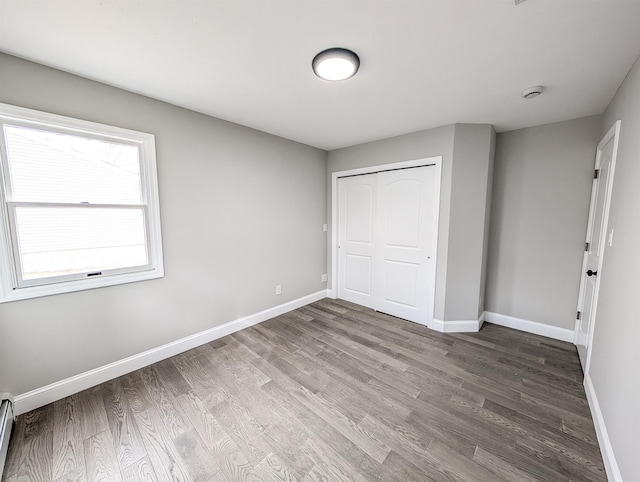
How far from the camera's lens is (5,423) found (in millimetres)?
1462

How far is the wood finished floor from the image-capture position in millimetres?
1362

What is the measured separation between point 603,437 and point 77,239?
12.4 ft

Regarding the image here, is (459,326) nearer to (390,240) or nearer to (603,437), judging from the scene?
(390,240)

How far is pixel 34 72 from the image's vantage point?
65.9 inches

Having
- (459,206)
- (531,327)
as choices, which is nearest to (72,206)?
(459,206)

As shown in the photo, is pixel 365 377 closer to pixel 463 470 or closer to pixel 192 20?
pixel 463 470

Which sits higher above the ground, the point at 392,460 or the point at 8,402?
the point at 8,402

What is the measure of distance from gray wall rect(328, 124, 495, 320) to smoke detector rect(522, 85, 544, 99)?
0.66 metres

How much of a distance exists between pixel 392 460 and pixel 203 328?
2.12 meters

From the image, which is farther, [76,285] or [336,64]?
[76,285]

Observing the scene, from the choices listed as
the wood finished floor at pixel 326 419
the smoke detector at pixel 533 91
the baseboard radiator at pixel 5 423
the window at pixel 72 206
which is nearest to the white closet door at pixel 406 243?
the wood finished floor at pixel 326 419

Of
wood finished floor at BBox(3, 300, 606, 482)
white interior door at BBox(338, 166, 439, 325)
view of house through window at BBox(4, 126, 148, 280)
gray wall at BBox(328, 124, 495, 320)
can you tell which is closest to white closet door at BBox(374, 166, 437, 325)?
white interior door at BBox(338, 166, 439, 325)

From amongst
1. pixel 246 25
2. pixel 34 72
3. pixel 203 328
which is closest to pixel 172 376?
pixel 203 328

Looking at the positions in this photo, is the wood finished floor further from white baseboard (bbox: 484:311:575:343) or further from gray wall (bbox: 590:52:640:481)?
gray wall (bbox: 590:52:640:481)
